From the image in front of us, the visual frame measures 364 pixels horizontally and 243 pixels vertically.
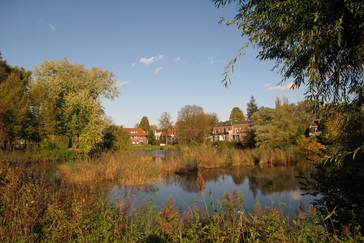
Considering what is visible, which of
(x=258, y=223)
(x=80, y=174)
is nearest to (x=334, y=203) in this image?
(x=258, y=223)

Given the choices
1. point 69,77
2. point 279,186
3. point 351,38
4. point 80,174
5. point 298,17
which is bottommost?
point 279,186

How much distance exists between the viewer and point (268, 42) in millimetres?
4734

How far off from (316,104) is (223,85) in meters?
2.12

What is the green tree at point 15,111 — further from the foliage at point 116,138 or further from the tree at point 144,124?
the tree at point 144,124

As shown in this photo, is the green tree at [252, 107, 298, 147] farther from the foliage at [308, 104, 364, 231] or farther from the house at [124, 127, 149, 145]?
the house at [124, 127, 149, 145]

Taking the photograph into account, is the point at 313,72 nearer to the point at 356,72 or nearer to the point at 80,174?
the point at 356,72

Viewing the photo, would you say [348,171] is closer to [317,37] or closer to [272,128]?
[317,37]

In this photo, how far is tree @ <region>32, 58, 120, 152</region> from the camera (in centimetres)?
2202

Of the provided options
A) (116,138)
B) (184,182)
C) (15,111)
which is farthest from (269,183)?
(116,138)

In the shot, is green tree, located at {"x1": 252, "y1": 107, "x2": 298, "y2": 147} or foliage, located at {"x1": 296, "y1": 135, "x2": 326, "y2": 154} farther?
green tree, located at {"x1": 252, "y1": 107, "x2": 298, "y2": 147}

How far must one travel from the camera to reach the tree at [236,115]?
78.6m

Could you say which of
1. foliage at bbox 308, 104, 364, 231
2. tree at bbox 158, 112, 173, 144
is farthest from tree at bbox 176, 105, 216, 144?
foliage at bbox 308, 104, 364, 231

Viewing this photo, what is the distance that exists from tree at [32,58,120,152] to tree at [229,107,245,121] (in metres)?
57.2

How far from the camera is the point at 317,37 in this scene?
168 inches
